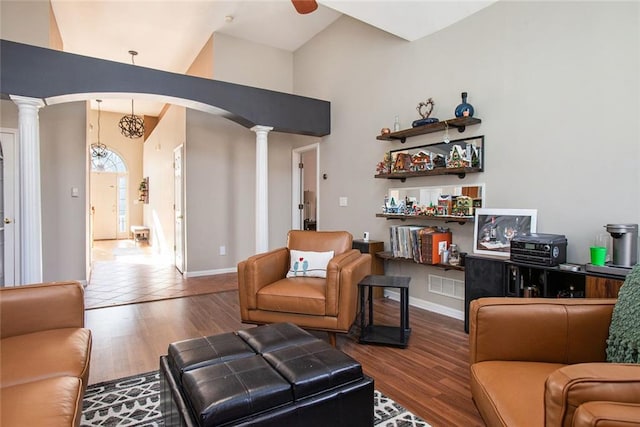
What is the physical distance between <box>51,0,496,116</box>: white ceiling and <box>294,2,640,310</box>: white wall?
0.36 m

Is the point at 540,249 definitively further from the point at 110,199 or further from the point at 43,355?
the point at 110,199

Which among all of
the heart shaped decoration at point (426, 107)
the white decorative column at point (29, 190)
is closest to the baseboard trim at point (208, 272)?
the white decorative column at point (29, 190)

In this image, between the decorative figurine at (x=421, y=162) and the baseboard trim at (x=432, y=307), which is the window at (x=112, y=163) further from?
the decorative figurine at (x=421, y=162)

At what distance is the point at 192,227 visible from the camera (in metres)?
5.34

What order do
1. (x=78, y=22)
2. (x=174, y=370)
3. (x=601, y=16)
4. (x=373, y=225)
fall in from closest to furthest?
(x=174, y=370) < (x=601, y=16) < (x=373, y=225) < (x=78, y=22)

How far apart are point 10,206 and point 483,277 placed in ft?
16.4

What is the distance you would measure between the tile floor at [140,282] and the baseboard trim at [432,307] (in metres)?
2.09

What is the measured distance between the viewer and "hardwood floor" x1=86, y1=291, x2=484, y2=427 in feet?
6.58

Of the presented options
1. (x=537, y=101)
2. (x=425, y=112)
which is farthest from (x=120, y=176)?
(x=537, y=101)

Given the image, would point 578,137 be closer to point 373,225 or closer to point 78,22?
point 373,225

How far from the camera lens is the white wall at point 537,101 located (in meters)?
2.37

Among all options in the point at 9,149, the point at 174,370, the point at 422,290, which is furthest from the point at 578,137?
the point at 9,149

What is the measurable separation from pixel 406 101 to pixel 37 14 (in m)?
4.25

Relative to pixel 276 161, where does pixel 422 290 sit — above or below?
below
